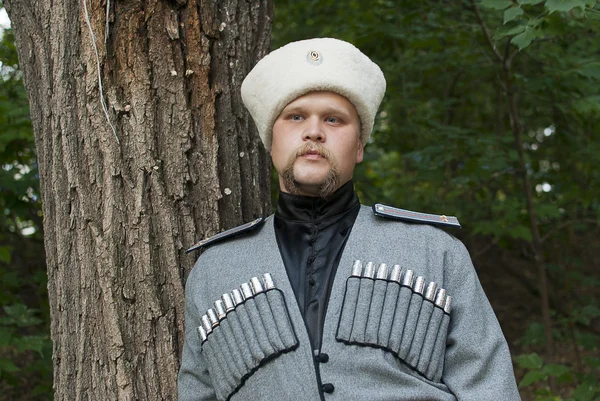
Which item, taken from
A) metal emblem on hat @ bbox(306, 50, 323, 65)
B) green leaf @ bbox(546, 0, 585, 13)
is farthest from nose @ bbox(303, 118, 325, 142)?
green leaf @ bbox(546, 0, 585, 13)

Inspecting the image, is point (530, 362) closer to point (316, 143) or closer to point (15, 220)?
point (316, 143)

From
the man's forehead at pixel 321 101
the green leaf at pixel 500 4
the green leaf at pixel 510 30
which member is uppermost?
the green leaf at pixel 500 4

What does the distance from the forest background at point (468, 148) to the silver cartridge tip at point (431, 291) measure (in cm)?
138

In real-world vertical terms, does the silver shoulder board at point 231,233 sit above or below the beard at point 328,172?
below

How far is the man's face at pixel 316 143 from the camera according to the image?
Answer: 2100 millimetres

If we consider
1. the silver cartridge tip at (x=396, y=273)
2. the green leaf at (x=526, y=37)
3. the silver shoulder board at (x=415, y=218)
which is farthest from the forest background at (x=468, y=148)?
the silver cartridge tip at (x=396, y=273)

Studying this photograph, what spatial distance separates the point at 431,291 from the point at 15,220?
4111 mm

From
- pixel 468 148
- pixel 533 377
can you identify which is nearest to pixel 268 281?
pixel 533 377

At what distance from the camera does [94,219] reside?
2.43m

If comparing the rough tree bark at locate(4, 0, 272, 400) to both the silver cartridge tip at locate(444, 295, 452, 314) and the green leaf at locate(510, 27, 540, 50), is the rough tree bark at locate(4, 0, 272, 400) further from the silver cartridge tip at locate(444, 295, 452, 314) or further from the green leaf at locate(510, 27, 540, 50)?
the green leaf at locate(510, 27, 540, 50)

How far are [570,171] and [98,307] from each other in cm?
458

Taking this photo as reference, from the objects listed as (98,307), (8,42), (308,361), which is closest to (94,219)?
(98,307)

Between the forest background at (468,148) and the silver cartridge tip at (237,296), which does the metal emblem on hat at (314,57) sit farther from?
the forest background at (468,148)

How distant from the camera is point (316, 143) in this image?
6.91 ft
